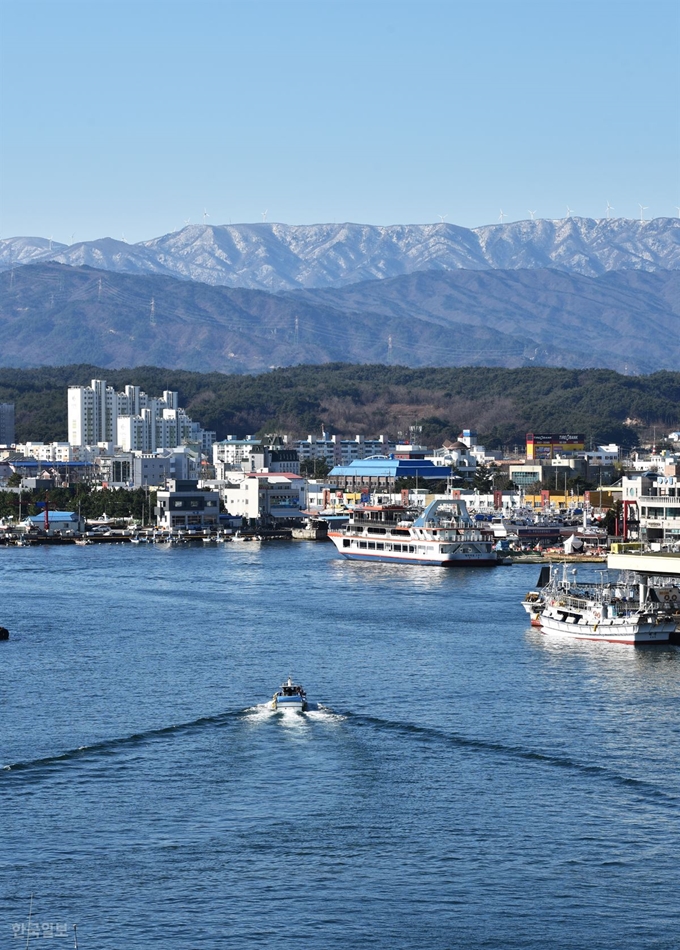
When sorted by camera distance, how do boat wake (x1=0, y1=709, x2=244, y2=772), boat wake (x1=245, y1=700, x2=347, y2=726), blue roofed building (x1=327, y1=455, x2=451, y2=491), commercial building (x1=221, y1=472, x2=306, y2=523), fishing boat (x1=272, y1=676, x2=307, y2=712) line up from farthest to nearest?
blue roofed building (x1=327, y1=455, x2=451, y2=491) → commercial building (x1=221, y1=472, x2=306, y2=523) → fishing boat (x1=272, y1=676, x2=307, y2=712) → boat wake (x1=245, y1=700, x2=347, y2=726) → boat wake (x1=0, y1=709, x2=244, y2=772)

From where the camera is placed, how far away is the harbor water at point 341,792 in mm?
12047

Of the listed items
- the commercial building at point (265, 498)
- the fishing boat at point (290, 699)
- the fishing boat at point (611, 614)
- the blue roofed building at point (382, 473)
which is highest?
the blue roofed building at point (382, 473)

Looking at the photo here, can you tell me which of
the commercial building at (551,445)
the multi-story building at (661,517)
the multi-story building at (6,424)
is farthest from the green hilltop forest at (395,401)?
the multi-story building at (661,517)

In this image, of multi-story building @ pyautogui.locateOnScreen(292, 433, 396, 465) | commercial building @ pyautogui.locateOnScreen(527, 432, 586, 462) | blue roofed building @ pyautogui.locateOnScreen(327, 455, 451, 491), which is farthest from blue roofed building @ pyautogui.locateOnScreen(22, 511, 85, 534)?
multi-story building @ pyautogui.locateOnScreen(292, 433, 396, 465)

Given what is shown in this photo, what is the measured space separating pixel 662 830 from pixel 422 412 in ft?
334

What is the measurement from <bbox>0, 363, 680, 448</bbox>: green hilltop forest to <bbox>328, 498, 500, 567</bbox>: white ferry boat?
160 feet

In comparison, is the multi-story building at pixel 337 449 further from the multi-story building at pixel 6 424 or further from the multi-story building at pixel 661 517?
the multi-story building at pixel 661 517

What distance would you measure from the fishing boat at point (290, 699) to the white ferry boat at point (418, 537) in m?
23.0

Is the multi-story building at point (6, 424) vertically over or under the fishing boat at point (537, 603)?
over

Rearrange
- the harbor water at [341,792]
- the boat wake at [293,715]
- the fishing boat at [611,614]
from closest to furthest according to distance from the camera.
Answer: the harbor water at [341,792]
the boat wake at [293,715]
the fishing boat at [611,614]

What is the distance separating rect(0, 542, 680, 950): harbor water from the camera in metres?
12.0

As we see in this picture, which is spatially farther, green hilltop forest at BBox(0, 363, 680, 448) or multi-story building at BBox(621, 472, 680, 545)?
green hilltop forest at BBox(0, 363, 680, 448)

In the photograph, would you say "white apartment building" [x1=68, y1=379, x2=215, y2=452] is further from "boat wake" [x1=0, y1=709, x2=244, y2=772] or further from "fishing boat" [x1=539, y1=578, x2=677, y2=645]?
"boat wake" [x1=0, y1=709, x2=244, y2=772]

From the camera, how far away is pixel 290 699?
18547mm
